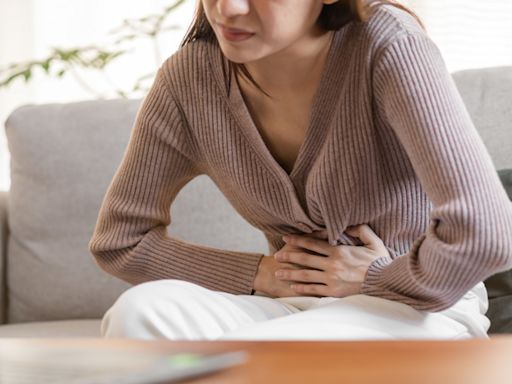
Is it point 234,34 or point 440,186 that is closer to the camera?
point 440,186

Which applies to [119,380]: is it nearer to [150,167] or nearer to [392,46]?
[392,46]

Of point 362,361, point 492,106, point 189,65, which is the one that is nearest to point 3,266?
point 189,65

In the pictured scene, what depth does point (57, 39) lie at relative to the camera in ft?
10.1

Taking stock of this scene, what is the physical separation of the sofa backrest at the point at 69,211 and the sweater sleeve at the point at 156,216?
0.56m

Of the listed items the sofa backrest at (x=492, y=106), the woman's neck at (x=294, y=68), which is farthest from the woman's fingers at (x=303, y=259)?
the sofa backrest at (x=492, y=106)

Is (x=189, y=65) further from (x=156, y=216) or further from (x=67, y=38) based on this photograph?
(x=67, y=38)

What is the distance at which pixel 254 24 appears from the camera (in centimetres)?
124

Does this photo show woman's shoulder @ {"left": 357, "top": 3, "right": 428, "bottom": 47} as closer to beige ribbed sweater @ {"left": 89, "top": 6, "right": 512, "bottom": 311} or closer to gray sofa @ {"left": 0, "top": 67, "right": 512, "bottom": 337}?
beige ribbed sweater @ {"left": 89, "top": 6, "right": 512, "bottom": 311}

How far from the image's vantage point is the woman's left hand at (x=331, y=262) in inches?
51.2

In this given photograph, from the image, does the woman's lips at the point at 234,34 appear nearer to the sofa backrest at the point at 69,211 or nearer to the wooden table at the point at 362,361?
the wooden table at the point at 362,361

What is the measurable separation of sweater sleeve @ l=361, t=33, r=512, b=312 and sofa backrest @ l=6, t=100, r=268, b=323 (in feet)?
2.91

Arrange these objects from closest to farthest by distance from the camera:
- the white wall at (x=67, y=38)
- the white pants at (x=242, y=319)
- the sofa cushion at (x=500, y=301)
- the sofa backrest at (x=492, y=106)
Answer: the white pants at (x=242, y=319) < the sofa cushion at (x=500, y=301) < the sofa backrest at (x=492, y=106) < the white wall at (x=67, y=38)

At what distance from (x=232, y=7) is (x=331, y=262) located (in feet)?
1.28

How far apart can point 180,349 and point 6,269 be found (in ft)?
5.35
